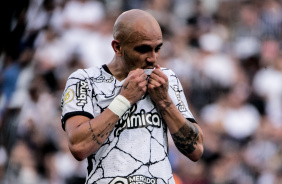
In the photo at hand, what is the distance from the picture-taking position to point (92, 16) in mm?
7656

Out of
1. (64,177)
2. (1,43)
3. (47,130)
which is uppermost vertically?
(1,43)

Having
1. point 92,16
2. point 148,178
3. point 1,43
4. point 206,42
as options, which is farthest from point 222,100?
point 148,178

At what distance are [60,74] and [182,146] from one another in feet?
14.4

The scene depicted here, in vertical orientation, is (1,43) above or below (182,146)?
above

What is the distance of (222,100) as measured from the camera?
7492mm

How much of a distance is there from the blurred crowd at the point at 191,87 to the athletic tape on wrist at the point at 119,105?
12.6ft

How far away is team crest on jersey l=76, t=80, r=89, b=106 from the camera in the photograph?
3.05 meters

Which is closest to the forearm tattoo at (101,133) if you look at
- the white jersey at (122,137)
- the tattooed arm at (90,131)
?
the tattooed arm at (90,131)

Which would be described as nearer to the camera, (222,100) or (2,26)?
(2,26)

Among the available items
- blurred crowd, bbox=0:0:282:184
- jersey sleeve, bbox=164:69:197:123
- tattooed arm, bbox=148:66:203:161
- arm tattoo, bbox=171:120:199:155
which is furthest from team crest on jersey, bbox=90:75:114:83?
blurred crowd, bbox=0:0:282:184

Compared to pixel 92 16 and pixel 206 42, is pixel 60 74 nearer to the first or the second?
pixel 92 16

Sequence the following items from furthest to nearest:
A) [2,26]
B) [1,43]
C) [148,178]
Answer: [1,43]
[2,26]
[148,178]

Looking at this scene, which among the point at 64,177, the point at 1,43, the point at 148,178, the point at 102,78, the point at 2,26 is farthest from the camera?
the point at 64,177

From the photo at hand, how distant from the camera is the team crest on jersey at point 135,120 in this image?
9.89 feet
